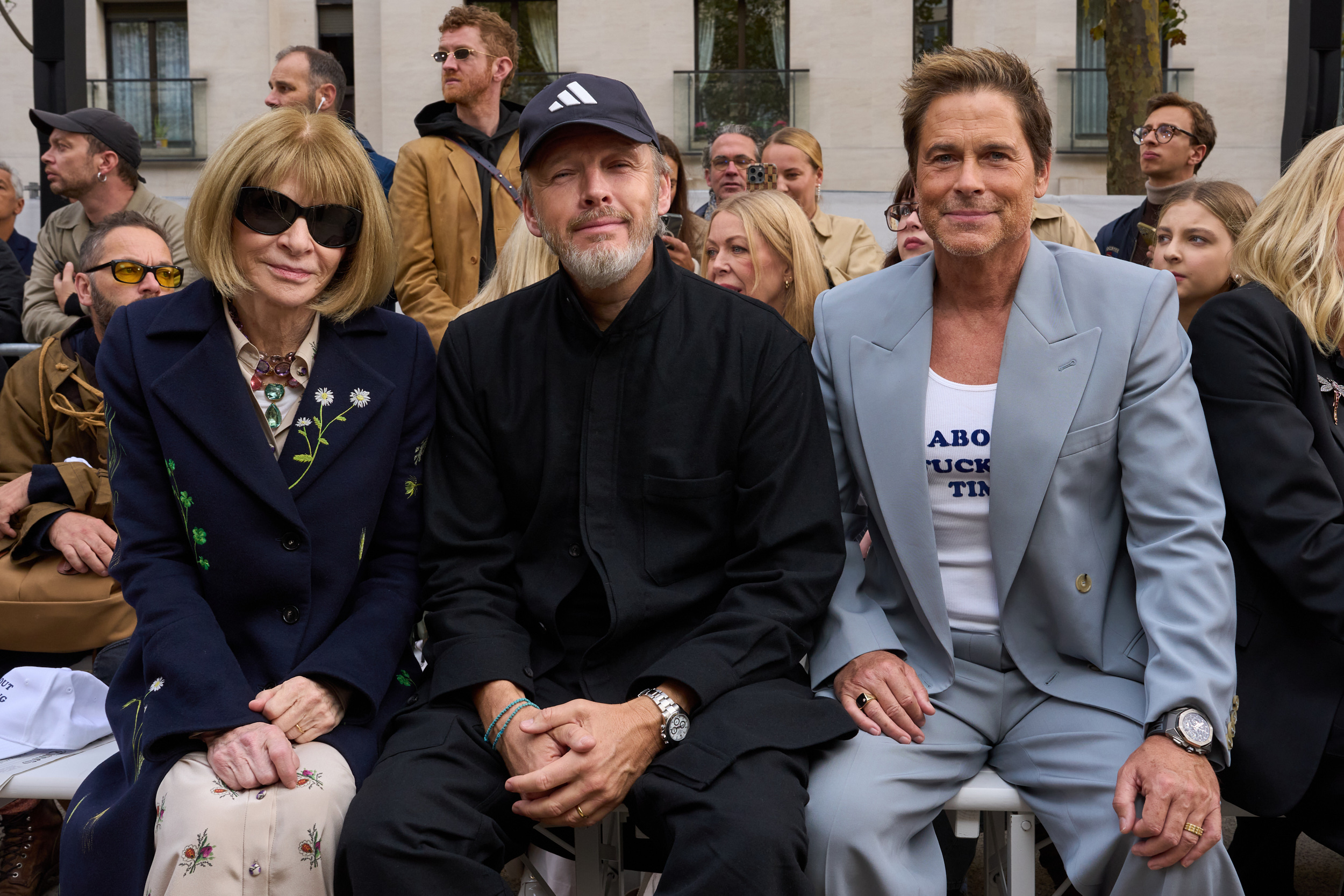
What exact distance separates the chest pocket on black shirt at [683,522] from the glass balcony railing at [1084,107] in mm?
18708

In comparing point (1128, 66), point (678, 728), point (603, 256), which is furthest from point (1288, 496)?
point (1128, 66)

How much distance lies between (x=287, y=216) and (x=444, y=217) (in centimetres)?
287

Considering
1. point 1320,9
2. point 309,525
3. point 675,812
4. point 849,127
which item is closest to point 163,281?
point 309,525

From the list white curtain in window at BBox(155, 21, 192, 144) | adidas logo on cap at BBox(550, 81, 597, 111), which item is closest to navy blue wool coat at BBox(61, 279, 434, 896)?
adidas logo on cap at BBox(550, 81, 597, 111)

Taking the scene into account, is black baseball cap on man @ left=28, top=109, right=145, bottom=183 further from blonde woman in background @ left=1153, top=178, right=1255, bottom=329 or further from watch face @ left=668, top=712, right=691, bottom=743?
watch face @ left=668, top=712, right=691, bottom=743

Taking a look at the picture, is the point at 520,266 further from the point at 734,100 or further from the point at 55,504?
the point at 734,100

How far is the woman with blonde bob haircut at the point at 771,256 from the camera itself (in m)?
4.91

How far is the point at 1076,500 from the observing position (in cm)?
287

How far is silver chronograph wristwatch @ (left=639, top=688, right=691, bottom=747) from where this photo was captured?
264 centimetres

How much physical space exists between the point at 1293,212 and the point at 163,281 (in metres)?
3.64

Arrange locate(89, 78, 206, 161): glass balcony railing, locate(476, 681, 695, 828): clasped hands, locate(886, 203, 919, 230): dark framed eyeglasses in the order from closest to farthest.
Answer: locate(476, 681, 695, 828): clasped hands → locate(886, 203, 919, 230): dark framed eyeglasses → locate(89, 78, 206, 161): glass balcony railing

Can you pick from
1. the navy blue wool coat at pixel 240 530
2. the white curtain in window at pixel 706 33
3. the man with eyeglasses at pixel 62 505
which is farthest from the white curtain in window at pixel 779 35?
the navy blue wool coat at pixel 240 530

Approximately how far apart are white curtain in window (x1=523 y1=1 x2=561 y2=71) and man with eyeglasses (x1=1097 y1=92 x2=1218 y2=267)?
593 inches

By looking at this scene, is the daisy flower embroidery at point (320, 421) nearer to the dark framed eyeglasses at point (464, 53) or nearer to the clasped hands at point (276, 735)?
the clasped hands at point (276, 735)
